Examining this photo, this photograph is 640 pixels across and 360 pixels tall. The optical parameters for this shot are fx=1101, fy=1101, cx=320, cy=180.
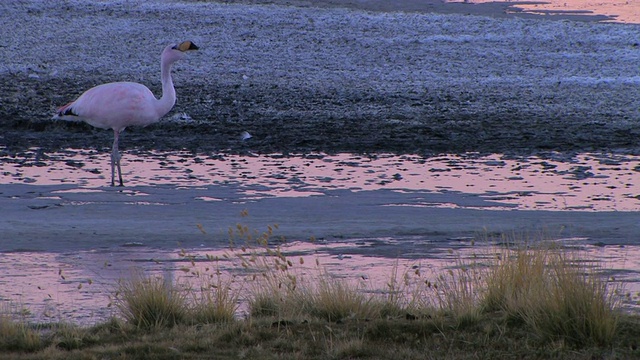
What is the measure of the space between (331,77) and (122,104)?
7859 millimetres

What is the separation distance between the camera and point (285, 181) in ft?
42.3

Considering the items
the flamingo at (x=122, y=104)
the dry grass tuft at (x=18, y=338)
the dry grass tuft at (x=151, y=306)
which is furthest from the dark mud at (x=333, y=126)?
the dry grass tuft at (x=18, y=338)

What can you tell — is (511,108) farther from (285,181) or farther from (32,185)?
(32,185)

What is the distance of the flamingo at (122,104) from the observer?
13.1 m

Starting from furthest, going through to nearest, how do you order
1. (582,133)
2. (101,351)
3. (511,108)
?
(511,108) → (582,133) → (101,351)

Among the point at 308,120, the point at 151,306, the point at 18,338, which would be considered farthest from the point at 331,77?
the point at 18,338

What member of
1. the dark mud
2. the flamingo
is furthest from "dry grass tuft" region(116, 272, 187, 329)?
the dark mud

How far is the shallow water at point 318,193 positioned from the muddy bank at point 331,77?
934 millimetres

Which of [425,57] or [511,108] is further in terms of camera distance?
[425,57]

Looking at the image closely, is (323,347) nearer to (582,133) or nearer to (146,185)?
(146,185)

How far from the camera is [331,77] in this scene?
20.5m

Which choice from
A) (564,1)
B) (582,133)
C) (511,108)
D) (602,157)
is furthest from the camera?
(564,1)

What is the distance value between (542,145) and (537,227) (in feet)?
17.4

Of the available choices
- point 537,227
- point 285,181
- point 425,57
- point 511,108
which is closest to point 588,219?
point 537,227
